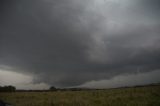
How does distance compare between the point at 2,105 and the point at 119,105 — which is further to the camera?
the point at 119,105

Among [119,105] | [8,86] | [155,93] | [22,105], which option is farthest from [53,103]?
[8,86]

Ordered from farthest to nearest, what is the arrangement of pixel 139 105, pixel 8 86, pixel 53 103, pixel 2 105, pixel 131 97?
pixel 8 86, pixel 131 97, pixel 53 103, pixel 139 105, pixel 2 105

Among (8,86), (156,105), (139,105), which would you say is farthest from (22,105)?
(8,86)

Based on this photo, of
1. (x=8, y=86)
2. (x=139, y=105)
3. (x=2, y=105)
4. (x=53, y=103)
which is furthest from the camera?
(x=8, y=86)

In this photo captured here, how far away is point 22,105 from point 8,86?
59640 millimetres

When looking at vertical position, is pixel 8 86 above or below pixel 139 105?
above

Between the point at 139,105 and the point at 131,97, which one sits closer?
the point at 139,105

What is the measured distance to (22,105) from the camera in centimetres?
3478

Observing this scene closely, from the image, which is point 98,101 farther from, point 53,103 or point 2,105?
point 2,105

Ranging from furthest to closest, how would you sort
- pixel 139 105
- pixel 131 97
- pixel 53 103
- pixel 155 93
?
pixel 155 93, pixel 131 97, pixel 53 103, pixel 139 105

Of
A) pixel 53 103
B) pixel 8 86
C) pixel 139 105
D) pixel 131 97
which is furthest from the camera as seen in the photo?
pixel 8 86

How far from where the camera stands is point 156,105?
33906mm

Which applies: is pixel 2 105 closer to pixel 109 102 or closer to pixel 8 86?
pixel 109 102

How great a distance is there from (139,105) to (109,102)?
4.94 metres
